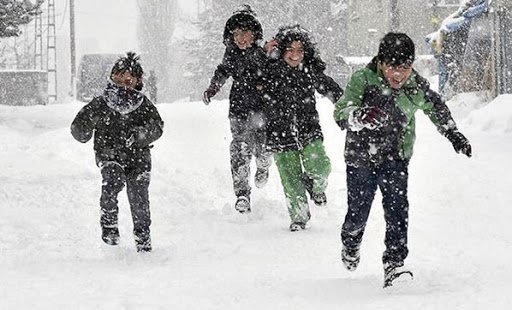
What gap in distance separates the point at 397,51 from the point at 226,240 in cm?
269

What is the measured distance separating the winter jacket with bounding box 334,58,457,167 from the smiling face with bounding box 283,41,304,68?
7.04 ft

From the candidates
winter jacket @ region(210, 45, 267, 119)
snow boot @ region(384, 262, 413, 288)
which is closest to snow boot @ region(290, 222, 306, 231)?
winter jacket @ region(210, 45, 267, 119)

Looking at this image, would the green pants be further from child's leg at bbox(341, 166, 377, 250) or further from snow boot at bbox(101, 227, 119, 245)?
child's leg at bbox(341, 166, 377, 250)

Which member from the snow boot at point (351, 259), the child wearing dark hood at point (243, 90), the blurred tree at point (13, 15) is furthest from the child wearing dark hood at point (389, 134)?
the blurred tree at point (13, 15)

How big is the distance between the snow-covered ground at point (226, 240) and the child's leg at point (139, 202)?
7.0 inches

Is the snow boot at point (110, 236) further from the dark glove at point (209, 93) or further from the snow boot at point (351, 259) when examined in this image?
the snow boot at point (351, 259)

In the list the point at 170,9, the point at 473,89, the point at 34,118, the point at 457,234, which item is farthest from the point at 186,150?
the point at 170,9

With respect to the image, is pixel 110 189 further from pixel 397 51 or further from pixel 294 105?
pixel 397 51

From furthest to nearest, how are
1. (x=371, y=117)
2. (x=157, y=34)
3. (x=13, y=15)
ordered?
(x=157, y=34)
(x=13, y=15)
(x=371, y=117)

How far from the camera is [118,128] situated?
598 cm

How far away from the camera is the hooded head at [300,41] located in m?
6.81

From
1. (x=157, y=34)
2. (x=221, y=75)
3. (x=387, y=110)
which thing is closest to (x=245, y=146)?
(x=221, y=75)

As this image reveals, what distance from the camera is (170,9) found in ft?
213

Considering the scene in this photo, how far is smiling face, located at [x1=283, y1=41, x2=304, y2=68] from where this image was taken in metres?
6.85
